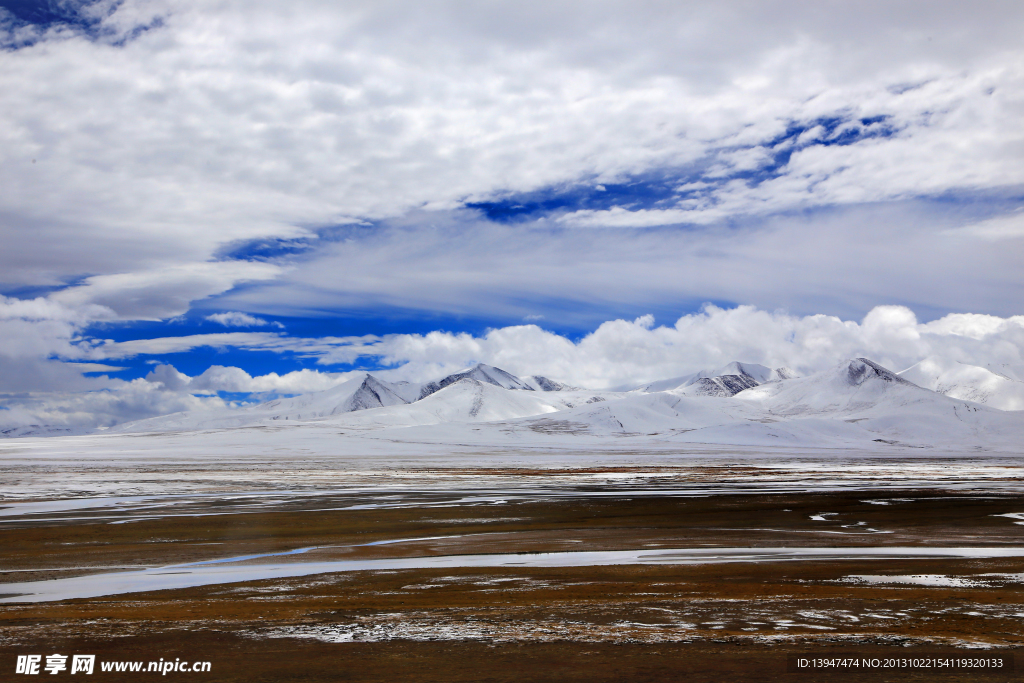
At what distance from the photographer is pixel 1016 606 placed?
10461mm

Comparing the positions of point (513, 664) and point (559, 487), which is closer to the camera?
point (513, 664)

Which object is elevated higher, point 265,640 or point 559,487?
point 265,640

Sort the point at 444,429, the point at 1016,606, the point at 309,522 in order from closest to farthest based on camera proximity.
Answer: the point at 1016,606 < the point at 309,522 < the point at 444,429

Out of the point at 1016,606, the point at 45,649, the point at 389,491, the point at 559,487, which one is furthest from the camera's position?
the point at 559,487

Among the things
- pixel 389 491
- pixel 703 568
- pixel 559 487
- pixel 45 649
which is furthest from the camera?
pixel 559 487

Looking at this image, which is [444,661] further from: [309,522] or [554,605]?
[309,522]

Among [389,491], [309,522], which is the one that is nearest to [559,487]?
[389,491]

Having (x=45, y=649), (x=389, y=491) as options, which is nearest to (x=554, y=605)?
(x=45, y=649)

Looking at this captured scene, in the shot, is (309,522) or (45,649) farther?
(309,522)

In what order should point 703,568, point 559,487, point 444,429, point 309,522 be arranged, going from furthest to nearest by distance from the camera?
1. point 444,429
2. point 559,487
3. point 309,522
4. point 703,568

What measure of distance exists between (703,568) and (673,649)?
242 inches

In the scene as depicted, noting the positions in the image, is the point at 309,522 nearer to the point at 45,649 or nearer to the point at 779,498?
the point at 45,649

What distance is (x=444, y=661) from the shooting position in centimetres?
789

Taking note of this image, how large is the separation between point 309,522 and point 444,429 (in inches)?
6311
